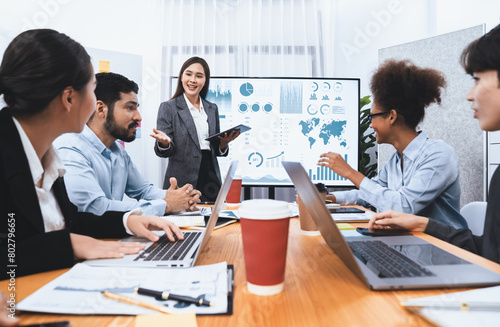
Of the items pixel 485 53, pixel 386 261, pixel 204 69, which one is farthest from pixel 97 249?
pixel 204 69

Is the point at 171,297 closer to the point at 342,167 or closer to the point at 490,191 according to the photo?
the point at 490,191

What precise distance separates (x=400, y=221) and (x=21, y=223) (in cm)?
98

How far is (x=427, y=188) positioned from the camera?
1.44 metres

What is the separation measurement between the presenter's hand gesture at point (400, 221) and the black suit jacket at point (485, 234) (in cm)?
2

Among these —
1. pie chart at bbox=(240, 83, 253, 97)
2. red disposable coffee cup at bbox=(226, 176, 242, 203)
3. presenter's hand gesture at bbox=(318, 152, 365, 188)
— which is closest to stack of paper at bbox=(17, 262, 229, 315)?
red disposable coffee cup at bbox=(226, 176, 242, 203)

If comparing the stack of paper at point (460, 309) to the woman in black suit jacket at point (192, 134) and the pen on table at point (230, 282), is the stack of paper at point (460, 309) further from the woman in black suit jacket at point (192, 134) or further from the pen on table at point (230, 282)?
the woman in black suit jacket at point (192, 134)

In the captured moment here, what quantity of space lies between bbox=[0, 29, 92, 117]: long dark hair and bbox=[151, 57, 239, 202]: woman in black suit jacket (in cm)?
157

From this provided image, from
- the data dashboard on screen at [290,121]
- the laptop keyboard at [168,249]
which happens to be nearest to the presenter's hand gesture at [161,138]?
the data dashboard on screen at [290,121]

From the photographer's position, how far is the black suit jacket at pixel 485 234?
93 centimetres

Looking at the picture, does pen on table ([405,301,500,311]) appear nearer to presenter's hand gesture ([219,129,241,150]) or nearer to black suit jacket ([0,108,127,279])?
black suit jacket ([0,108,127,279])

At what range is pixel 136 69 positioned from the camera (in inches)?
125

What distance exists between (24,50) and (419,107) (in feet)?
5.42

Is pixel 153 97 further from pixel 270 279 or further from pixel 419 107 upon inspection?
pixel 270 279

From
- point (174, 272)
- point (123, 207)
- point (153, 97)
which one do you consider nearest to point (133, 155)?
point (153, 97)
